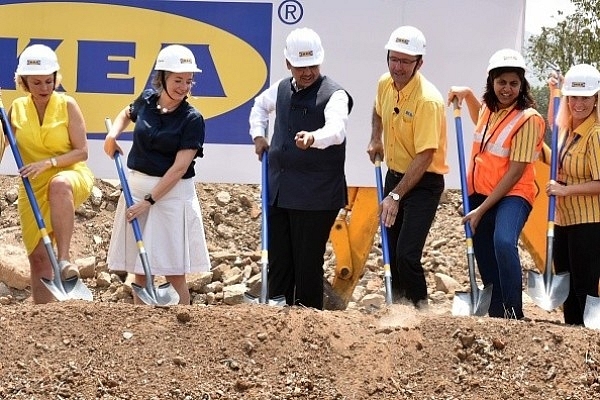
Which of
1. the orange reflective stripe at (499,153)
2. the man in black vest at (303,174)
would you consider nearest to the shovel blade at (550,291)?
the orange reflective stripe at (499,153)

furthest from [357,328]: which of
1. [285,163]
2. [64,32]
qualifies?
[64,32]

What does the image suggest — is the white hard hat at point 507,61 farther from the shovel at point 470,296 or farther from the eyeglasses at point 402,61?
the shovel at point 470,296

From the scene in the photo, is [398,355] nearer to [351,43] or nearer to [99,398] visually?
[99,398]

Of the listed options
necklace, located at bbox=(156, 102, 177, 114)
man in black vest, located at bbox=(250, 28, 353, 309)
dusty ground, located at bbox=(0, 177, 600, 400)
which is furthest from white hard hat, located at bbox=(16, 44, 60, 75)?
dusty ground, located at bbox=(0, 177, 600, 400)

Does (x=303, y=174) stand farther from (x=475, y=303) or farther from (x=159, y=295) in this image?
(x=475, y=303)

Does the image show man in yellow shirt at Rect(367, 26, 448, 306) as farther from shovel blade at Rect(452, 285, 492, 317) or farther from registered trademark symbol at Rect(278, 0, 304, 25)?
registered trademark symbol at Rect(278, 0, 304, 25)

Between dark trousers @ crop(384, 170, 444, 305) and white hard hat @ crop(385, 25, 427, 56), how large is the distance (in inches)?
28.6

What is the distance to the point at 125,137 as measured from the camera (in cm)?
868

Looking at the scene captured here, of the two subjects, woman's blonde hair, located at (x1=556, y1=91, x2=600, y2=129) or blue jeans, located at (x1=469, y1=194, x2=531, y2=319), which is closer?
blue jeans, located at (x1=469, y1=194, x2=531, y2=319)

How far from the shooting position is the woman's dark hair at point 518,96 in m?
6.95

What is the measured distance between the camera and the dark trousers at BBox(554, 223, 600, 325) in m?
6.94

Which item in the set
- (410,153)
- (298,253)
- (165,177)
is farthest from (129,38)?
(410,153)

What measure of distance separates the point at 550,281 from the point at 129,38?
3424 millimetres

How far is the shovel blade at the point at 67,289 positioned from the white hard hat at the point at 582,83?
2978 millimetres
